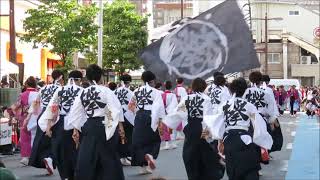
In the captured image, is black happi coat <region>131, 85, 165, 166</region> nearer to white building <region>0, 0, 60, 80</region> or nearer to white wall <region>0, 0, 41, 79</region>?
white building <region>0, 0, 60, 80</region>

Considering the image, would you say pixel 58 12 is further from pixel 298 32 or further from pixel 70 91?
pixel 298 32

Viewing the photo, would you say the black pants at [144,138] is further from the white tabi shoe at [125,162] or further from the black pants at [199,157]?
the black pants at [199,157]

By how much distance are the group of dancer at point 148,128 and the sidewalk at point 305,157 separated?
1.05 m

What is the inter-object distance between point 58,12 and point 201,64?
1888cm

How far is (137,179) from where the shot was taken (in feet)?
36.2

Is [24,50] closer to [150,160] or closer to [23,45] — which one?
[23,45]

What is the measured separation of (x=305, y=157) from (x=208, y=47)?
251 inches

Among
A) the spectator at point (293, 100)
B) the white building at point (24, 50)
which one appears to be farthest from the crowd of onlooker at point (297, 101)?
the white building at point (24, 50)

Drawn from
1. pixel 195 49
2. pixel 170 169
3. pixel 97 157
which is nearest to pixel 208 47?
pixel 195 49

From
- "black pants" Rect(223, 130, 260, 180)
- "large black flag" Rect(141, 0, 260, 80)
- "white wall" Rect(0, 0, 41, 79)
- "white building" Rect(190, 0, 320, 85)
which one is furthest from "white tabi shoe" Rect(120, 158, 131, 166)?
"white building" Rect(190, 0, 320, 85)

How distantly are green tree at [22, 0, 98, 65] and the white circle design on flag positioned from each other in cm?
1695

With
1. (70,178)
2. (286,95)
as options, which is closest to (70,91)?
(70,178)

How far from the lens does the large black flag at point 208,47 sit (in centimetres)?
882

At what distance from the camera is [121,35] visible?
35.6 meters
